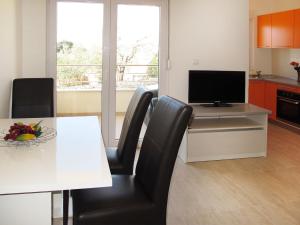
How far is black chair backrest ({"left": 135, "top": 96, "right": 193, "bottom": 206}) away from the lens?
182 centimetres

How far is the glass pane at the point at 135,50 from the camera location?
16.0 ft

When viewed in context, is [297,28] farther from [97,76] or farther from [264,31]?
[97,76]

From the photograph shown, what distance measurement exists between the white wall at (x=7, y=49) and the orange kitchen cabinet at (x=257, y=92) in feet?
14.7

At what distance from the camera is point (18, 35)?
431cm

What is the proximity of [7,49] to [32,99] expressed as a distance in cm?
65

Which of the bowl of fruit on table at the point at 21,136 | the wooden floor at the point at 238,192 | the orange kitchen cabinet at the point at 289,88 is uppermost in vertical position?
the orange kitchen cabinet at the point at 289,88

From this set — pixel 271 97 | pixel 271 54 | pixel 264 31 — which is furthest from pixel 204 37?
pixel 271 54

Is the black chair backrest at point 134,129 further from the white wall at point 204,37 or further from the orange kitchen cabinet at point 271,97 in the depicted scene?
the orange kitchen cabinet at point 271,97

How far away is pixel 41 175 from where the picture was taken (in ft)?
5.10

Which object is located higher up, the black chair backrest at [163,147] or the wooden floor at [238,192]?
the black chair backrest at [163,147]

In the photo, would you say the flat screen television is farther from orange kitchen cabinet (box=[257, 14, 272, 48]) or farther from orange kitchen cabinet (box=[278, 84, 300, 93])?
orange kitchen cabinet (box=[257, 14, 272, 48])

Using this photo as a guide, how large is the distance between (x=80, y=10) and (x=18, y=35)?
0.89 meters

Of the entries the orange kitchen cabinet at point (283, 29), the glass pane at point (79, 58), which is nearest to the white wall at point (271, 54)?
the orange kitchen cabinet at point (283, 29)

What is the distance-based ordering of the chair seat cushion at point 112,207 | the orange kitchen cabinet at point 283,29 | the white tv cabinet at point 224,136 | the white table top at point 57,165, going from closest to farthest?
1. the white table top at point 57,165
2. the chair seat cushion at point 112,207
3. the white tv cabinet at point 224,136
4. the orange kitchen cabinet at point 283,29
